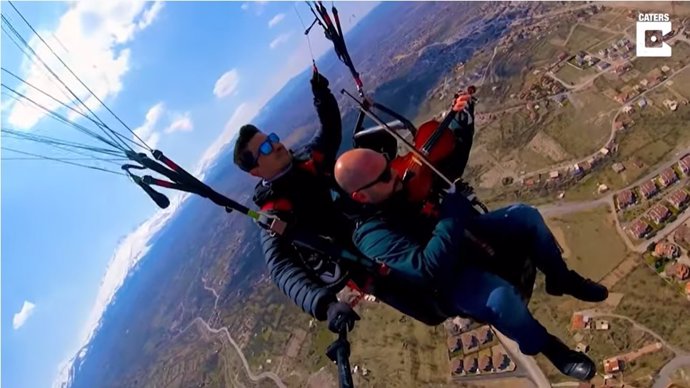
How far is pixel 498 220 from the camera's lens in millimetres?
4574

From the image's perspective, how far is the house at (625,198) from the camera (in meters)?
28.7

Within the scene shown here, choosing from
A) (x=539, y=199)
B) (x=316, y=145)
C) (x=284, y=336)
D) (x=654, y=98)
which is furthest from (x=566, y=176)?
(x=316, y=145)

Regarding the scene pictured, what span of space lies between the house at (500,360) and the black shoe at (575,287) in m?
21.0

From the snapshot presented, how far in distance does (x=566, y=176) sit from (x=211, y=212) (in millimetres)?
79296

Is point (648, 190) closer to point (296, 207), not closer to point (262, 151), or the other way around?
point (296, 207)

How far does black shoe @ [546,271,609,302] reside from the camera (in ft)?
15.9

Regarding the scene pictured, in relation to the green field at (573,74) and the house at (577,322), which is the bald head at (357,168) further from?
the green field at (573,74)

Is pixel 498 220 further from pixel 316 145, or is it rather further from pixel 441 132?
pixel 316 145

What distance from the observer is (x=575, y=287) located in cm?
489

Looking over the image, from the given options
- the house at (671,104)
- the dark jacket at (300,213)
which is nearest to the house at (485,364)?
the house at (671,104)

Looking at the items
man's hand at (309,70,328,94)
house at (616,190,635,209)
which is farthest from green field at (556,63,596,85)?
man's hand at (309,70,328,94)

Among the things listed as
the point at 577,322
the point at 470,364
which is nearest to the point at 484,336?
the point at 470,364

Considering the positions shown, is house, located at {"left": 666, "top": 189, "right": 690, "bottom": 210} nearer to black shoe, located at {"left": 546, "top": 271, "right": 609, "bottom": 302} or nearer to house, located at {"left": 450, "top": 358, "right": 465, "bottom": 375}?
house, located at {"left": 450, "top": 358, "right": 465, "bottom": 375}

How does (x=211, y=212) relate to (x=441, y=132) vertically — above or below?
below
